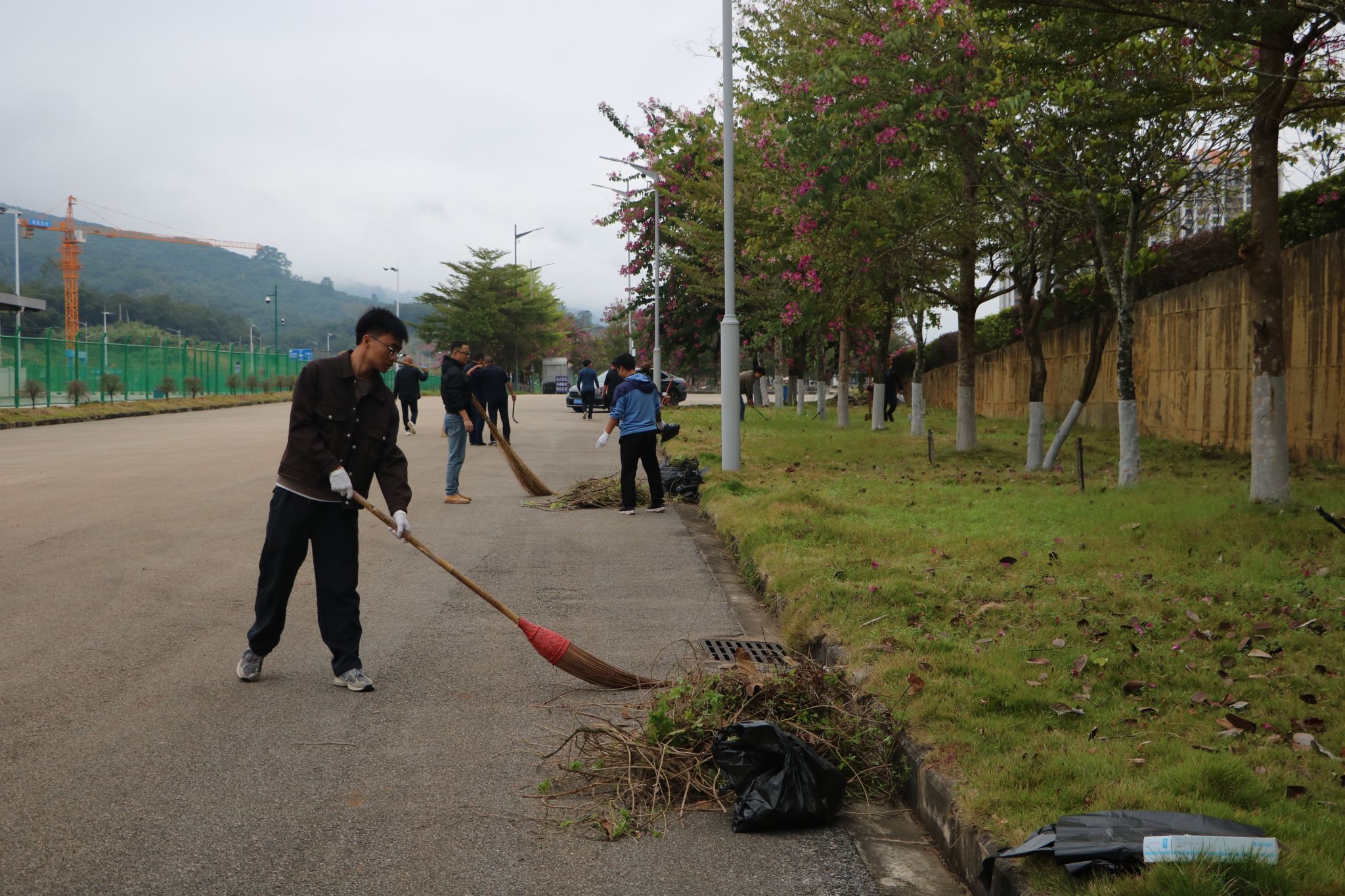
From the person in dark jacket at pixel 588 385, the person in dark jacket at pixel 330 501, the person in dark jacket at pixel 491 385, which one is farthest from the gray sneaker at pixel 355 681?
the person in dark jacket at pixel 588 385

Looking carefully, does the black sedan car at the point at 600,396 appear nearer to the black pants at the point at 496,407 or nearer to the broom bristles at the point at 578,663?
the black pants at the point at 496,407

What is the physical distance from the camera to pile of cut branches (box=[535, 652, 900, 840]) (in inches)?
161

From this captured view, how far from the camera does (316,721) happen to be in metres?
4.97

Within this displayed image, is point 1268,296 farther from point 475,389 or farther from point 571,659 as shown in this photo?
point 475,389

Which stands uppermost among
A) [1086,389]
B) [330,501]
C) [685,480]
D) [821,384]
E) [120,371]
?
[120,371]

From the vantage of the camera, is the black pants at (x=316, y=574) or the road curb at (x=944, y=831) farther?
the black pants at (x=316, y=574)

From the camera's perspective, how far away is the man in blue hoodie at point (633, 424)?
12492 millimetres

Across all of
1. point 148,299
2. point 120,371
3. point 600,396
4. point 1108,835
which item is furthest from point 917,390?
point 148,299

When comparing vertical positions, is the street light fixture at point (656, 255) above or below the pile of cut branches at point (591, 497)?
above

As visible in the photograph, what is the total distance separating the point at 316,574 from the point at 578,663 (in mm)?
1364

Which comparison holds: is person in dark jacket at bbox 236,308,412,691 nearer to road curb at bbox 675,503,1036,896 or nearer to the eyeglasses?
the eyeglasses

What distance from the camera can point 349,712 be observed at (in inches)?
201

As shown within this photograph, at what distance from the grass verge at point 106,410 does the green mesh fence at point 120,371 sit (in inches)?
27.1

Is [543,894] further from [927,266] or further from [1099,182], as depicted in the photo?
[927,266]
